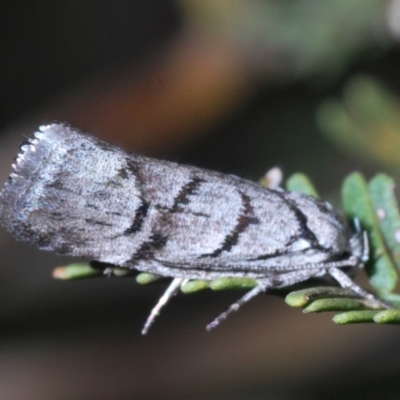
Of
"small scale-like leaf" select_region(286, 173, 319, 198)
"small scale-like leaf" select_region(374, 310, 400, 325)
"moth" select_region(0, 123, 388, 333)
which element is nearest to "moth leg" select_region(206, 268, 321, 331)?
"moth" select_region(0, 123, 388, 333)

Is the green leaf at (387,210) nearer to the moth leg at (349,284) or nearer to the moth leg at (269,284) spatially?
the moth leg at (349,284)

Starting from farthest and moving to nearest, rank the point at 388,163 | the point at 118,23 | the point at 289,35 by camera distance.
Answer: the point at 118,23 → the point at 289,35 → the point at 388,163

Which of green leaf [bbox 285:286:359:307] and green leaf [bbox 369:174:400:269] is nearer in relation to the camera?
green leaf [bbox 285:286:359:307]

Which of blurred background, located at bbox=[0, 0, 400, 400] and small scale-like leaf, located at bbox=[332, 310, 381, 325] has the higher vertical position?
blurred background, located at bbox=[0, 0, 400, 400]

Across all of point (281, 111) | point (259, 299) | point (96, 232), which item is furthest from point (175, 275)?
point (281, 111)

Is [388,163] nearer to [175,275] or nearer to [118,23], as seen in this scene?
[175,275]

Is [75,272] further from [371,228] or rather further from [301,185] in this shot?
[371,228]

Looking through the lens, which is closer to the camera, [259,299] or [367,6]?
[367,6]

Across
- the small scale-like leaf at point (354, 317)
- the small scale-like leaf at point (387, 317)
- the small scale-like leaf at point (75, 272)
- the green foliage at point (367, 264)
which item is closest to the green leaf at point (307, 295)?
the green foliage at point (367, 264)

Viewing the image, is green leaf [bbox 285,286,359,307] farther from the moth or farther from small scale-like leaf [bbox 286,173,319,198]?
small scale-like leaf [bbox 286,173,319,198]

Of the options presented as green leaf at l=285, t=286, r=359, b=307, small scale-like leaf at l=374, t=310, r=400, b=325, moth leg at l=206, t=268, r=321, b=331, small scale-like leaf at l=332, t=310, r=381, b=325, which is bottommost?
small scale-like leaf at l=374, t=310, r=400, b=325
